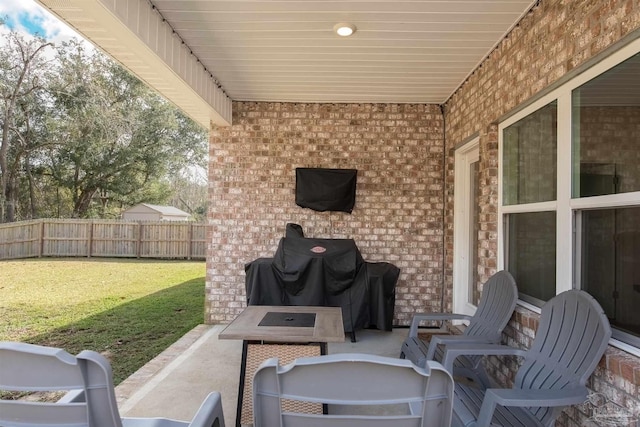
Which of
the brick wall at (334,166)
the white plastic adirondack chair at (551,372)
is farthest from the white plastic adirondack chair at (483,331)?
the brick wall at (334,166)

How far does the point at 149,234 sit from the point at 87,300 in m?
6.85

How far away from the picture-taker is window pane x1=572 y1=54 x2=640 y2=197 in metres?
2.04

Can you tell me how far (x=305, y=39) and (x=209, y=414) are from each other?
3.21m

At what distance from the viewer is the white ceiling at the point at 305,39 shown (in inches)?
116

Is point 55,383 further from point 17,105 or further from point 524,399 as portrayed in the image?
point 17,105

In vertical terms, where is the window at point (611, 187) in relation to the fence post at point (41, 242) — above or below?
above

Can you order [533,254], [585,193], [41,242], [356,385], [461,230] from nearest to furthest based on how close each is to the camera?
[356,385], [585,193], [533,254], [461,230], [41,242]

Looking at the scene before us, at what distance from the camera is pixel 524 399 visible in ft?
5.72

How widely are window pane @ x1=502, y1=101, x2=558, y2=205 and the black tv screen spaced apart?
218 centimetres

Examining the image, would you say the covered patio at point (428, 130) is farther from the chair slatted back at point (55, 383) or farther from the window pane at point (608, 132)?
the chair slatted back at point (55, 383)

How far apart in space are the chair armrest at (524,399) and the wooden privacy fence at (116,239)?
492 inches

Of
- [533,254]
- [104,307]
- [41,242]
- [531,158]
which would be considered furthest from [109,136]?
[533,254]

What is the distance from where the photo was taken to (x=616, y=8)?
205 centimetres

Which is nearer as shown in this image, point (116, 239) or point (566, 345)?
point (566, 345)
